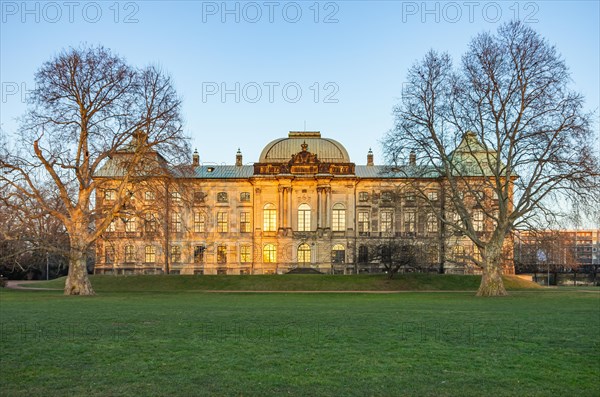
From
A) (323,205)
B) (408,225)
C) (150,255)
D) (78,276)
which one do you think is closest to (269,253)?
(323,205)

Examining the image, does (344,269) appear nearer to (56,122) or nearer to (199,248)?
(199,248)

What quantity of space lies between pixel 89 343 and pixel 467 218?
26884mm

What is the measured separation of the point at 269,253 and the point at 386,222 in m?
14.5

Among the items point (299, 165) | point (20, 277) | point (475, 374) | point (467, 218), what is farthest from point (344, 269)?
point (475, 374)

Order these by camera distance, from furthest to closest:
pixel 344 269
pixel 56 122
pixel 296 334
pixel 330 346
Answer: pixel 344 269 → pixel 56 122 → pixel 296 334 → pixel 330 346

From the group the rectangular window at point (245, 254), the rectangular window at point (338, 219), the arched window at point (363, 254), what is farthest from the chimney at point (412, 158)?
the rectangular window at point (245, 254)

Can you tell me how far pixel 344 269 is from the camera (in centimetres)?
6694

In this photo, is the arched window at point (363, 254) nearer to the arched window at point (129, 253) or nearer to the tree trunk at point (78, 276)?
the arched window at point (129, 253)

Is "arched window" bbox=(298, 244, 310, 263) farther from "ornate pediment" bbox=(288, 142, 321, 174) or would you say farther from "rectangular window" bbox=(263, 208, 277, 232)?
"ornate pediment" bbox=(288, 142, 321, 174)

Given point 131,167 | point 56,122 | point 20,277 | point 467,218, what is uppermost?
point 56,122

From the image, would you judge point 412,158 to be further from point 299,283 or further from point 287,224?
point 287,224

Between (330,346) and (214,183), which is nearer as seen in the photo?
(330,346)

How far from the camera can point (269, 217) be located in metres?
68.5

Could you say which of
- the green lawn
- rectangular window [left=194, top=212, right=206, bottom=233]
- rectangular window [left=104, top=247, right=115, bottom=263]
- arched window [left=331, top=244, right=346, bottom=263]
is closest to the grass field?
rectangular window [left=104, top=247, right=115, bottom=263]
